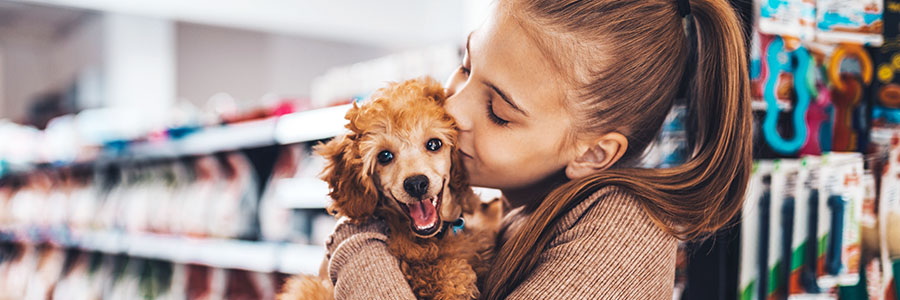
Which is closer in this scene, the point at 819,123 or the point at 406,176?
the point at 406,176

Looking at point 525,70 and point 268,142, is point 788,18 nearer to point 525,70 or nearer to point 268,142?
point 525,70

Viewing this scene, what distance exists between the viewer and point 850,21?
1078mm

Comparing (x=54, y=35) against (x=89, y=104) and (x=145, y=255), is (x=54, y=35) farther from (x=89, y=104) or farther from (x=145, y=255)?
(x=145, y=255)

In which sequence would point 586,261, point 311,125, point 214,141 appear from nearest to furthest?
point 586,261
point 311,125
point 214,141

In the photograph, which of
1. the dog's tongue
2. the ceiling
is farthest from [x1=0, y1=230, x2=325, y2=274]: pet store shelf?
the ceiling

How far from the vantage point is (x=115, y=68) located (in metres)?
5.42

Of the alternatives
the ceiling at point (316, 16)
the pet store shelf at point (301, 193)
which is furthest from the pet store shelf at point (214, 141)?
the ceiling at point (316, 16)

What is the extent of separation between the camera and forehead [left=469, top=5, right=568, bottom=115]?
875 mm

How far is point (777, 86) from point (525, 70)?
453mm

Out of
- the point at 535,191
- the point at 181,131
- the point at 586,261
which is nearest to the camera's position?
the point at 586,261

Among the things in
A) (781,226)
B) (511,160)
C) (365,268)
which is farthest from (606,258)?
(781,226)

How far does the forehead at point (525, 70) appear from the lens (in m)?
0.87

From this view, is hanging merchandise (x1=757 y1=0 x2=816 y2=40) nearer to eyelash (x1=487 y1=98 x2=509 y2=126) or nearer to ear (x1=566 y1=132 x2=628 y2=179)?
ear (x1=566 y1=132 x2=628 y2=179)

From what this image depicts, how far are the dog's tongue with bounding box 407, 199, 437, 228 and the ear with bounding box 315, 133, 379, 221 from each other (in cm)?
6
